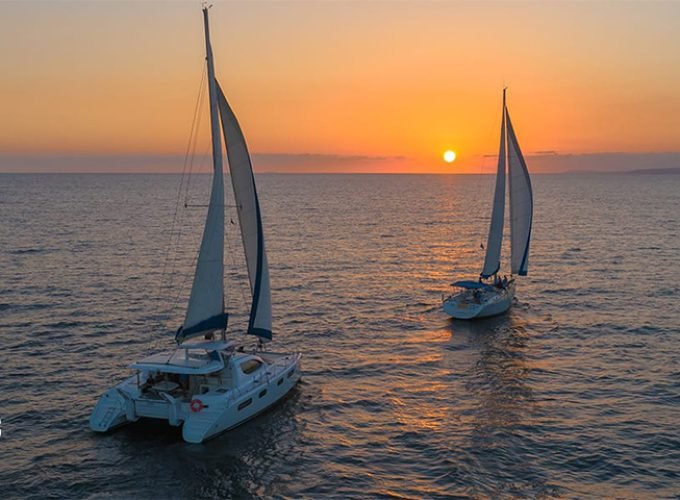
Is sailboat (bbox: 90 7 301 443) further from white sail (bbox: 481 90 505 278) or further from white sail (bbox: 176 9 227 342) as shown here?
white sail (bbox: 481 90 505 278)

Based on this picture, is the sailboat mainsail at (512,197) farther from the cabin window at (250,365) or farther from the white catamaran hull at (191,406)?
the white catamaran hull at (191,406)

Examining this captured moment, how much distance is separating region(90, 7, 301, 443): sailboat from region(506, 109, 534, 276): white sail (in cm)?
2742

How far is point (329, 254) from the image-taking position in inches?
2958

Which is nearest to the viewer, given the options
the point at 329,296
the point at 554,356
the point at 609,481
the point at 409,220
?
the point at 609,481

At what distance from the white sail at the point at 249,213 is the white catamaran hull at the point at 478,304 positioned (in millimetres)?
18048

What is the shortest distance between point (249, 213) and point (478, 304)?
21.9 m

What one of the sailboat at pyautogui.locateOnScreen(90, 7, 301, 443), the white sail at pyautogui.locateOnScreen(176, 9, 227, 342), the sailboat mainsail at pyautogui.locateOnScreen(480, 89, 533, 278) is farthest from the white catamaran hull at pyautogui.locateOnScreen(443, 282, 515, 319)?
the white sail at pyautogui.locateOnScreen(176, 9, 227, 342)

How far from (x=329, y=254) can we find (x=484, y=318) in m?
32.8

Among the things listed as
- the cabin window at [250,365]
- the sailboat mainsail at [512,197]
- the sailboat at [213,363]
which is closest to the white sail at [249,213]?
the sailboat at [213,363]

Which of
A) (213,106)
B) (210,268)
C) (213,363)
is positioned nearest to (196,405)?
(213,363)

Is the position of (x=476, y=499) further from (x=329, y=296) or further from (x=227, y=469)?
(x=329, y=296)

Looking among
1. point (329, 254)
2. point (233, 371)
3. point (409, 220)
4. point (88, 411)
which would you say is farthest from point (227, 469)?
point (409, 220)

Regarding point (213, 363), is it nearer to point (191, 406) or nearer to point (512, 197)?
point (191, 406)

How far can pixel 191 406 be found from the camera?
24.5m
